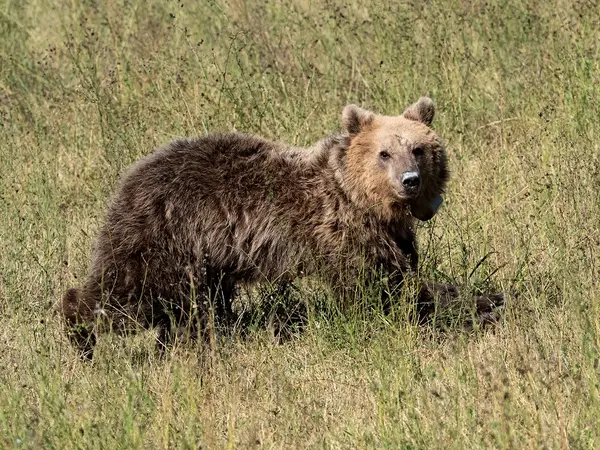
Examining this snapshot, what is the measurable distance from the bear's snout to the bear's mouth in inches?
11.4

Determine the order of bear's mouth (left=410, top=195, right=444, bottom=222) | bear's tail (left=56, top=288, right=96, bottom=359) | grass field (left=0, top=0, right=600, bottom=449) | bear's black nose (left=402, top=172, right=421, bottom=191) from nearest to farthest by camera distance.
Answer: grass field (left=0, top=0, right=600, bottom=449), bear's tail (left=56, top=288, right=96, bottom=359), bear's black nose (left=402, top=172, right=421, bottom=191), bear's mouth (left=410, top=195, right=444, bottom=222)

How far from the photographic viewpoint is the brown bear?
260 inches

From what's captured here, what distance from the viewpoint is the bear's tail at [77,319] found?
6.55 m

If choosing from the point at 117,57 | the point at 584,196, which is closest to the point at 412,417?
the point at 584,196

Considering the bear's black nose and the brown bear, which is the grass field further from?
the bear's black nose

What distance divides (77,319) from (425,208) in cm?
218

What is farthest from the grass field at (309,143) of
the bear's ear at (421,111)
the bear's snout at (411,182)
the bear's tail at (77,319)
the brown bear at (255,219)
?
the bear's ear at (421,111)

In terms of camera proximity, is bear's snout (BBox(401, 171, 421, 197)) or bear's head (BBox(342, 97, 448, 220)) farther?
bear's head (BBox(342, 97, 448, 220))

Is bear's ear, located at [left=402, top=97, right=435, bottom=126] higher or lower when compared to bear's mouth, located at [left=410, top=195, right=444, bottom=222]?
higher

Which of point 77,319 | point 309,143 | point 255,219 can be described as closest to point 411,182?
point 255,219

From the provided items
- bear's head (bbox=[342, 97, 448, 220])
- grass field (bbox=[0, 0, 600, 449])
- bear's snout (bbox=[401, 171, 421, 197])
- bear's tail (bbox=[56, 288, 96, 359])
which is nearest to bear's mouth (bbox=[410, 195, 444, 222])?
bear's head (bbox=[342, 97, 448, 220])

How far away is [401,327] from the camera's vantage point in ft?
19.9

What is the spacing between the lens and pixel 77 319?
6.64 m

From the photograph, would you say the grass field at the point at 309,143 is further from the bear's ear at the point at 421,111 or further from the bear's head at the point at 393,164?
the bear's ear at the point at 421,111
